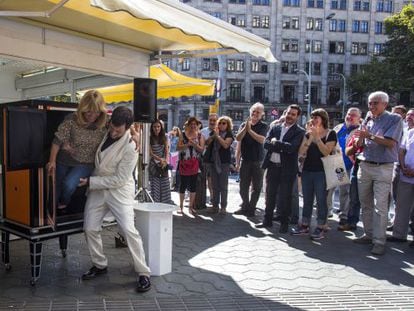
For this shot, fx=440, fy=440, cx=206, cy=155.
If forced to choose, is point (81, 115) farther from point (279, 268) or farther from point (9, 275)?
point (279, 268)

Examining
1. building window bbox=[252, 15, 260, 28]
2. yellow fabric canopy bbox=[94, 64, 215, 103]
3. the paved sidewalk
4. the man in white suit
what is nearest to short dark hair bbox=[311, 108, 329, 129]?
the paved sidewalk

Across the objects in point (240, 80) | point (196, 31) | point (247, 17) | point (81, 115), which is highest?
point (247, 17)

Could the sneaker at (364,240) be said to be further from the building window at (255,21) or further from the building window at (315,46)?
the building window at (315,46)

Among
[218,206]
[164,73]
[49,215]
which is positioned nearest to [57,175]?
[49,215]

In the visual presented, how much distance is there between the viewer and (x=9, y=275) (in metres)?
4.59

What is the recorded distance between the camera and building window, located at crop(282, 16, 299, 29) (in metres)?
61.8

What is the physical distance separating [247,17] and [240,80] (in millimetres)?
8767

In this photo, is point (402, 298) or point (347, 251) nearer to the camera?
point (402, 298)

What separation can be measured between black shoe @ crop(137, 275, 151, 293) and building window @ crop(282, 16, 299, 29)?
202 feet

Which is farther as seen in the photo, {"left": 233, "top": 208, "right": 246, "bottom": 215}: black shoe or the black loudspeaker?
{"left": 233, "top": 208, "right": 246, "bottom": 215}: black shoe

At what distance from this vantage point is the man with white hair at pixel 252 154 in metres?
7.84

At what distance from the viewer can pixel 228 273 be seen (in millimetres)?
4883

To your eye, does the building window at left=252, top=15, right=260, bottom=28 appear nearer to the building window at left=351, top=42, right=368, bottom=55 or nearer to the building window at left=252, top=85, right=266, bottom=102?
the building window at left=252, top=85, right=266, bottom=102

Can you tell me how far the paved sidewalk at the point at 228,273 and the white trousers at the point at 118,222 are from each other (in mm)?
298
